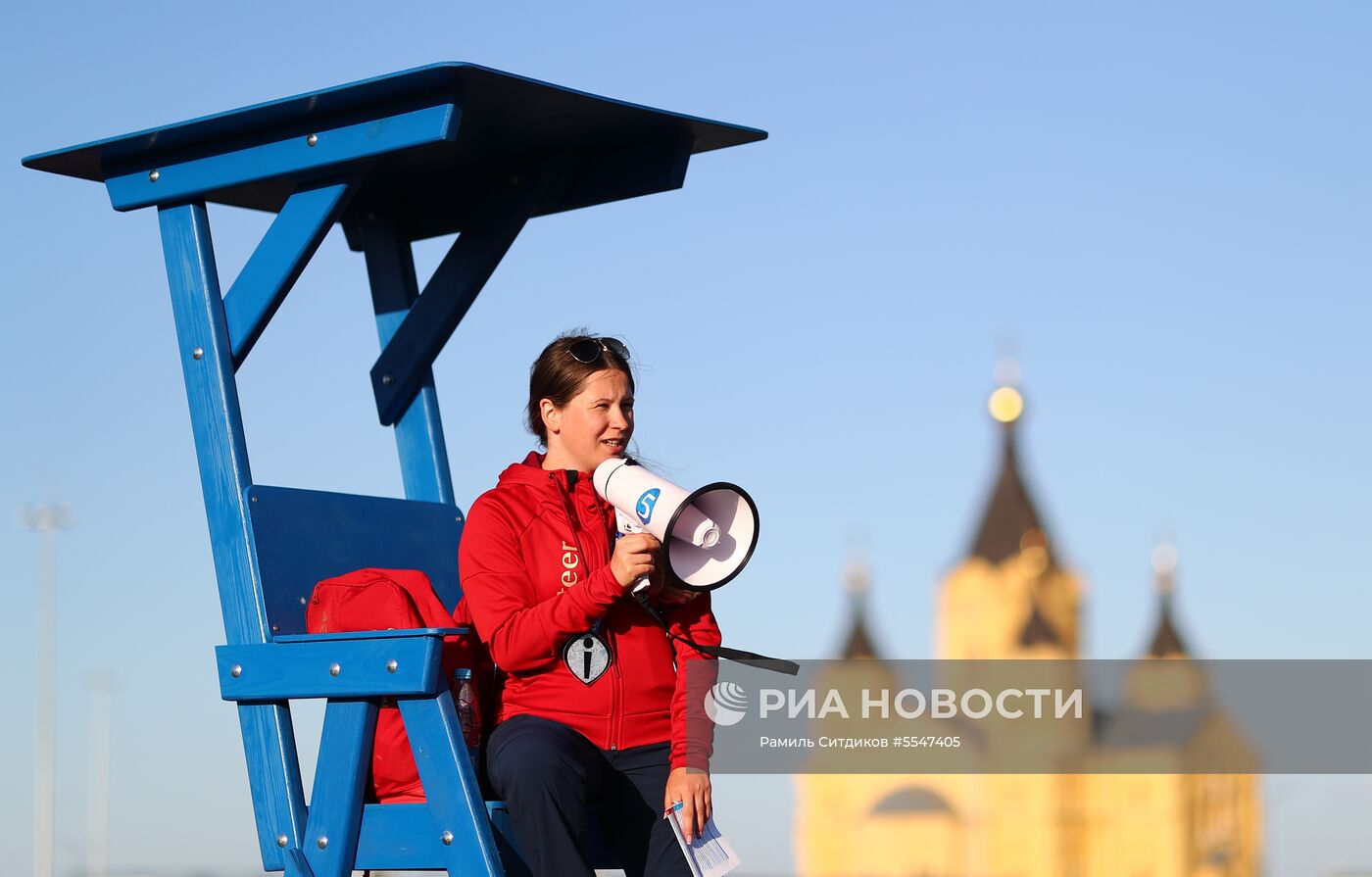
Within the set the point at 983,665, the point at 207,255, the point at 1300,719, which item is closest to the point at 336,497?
the point at 207,255

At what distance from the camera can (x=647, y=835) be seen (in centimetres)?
516

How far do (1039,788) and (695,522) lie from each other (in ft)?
261

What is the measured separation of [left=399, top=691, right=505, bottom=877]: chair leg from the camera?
16.4 ft

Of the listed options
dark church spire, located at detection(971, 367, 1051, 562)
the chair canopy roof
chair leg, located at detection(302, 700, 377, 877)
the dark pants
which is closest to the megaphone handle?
the dark pants

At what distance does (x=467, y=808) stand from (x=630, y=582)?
0.70m

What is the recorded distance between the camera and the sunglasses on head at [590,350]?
17.7 feet

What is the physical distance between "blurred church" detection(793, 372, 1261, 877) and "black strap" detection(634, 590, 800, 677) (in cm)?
6937

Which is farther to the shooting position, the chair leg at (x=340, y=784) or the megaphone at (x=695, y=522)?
the chair leg at (x=340, y=784)

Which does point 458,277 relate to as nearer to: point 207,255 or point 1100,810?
point 207,255

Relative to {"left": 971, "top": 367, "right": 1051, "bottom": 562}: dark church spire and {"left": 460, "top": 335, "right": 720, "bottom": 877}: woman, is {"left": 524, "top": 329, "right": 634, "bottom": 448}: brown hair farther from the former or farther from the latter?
{"left": 971, "top": 367, "right": 1051, "bottom": 562}: dark church spire

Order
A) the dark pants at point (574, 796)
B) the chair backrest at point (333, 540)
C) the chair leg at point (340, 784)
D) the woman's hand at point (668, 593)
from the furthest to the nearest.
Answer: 1. the chair backrest at point (333, 540)
2. the chair leg at point (340, 784)
3. the woman's hand at point (668, 593)
4. the dark pants at point (574, 796)

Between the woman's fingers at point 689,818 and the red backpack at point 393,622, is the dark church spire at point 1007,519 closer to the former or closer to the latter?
the red backpack at point 393,622

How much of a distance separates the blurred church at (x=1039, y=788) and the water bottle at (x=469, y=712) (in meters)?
69.3

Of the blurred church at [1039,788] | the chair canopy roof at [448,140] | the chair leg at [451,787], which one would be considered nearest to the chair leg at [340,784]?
the chair leg at [451,787]
